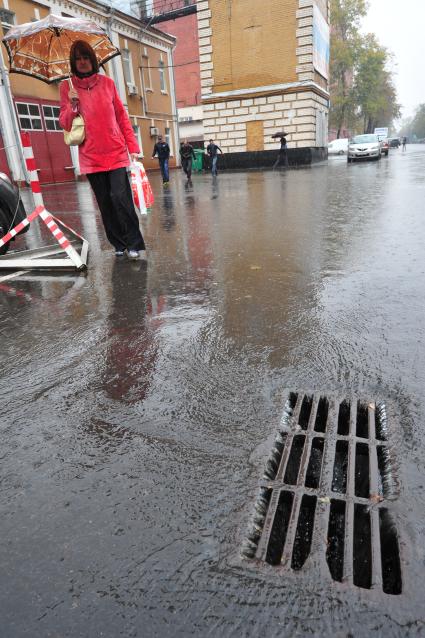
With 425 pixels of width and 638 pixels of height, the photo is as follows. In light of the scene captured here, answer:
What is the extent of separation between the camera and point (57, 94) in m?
21.7

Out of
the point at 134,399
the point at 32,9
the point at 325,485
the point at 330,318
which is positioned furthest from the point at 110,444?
the point at 32,9

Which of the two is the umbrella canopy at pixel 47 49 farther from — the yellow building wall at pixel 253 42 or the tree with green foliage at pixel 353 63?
the tree with green foliage at pixel 353 63

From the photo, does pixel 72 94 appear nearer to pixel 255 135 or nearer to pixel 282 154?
pixel 282 154

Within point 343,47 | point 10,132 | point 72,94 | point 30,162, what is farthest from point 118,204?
point 343,47

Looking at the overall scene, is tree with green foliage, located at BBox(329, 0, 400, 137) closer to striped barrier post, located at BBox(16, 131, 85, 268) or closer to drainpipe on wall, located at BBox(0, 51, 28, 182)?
drainpipe on wall, located at BBox(0, 51, 28, 182)

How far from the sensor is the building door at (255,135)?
25062mm

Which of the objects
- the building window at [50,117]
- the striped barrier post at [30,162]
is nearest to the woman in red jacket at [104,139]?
the striped barrier post at [30,162]

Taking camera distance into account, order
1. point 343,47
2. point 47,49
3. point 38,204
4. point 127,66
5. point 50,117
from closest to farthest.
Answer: point 38,204 → point 47,49 → point 50,117 → point 127,66 → point 343,47

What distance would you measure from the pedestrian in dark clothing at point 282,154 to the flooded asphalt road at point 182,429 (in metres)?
20.3

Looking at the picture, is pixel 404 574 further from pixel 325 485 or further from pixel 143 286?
pixel 143 286

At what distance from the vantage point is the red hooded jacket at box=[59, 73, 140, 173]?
4.59 meters

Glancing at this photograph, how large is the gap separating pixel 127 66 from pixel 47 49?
2334cm

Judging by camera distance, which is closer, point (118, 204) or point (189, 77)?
point (118, 204)

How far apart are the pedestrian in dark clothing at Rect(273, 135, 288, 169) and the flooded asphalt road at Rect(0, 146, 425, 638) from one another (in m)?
20.3
